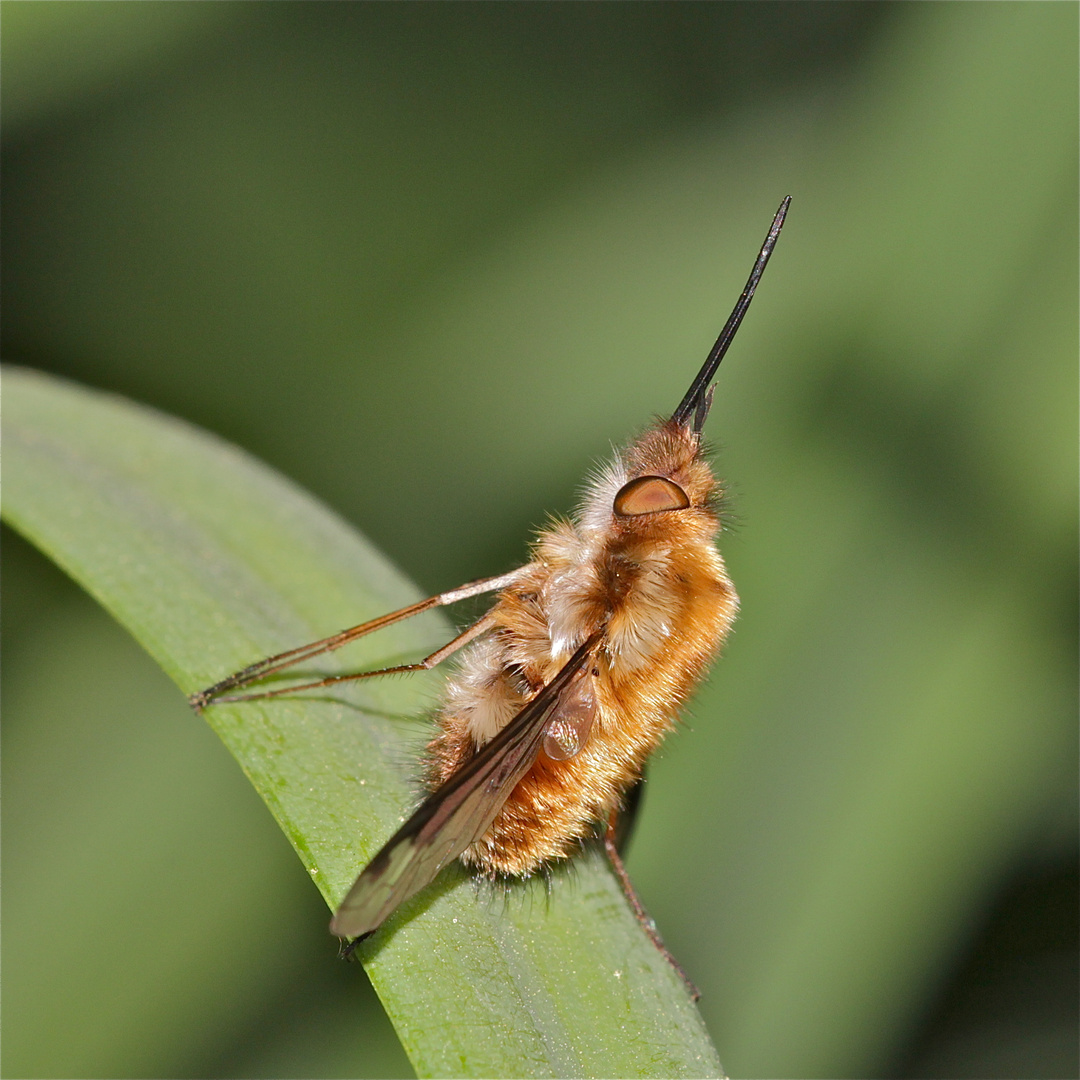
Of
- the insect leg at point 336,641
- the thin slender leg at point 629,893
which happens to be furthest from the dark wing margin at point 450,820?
the thin slender leg at point 629,893

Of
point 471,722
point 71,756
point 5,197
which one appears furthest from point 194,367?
point 471,722

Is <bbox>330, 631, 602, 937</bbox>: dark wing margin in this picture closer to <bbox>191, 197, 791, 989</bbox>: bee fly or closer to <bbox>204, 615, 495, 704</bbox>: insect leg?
<bbox>191, 197, 791, 989</bbox>: bee fly

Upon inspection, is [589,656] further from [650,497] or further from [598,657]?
[650,497]

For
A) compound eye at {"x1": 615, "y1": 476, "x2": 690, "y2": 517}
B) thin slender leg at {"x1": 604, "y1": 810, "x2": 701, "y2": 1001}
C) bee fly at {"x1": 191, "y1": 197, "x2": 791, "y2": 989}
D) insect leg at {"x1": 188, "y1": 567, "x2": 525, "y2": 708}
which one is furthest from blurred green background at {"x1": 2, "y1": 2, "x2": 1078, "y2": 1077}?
insect leg at {"x1": 188, "y1": 567, "x2": 525, "y2": 708}

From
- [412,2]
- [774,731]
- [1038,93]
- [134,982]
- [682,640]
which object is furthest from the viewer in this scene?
[412,2]

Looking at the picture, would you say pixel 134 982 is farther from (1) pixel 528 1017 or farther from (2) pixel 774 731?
(2) pixel 774 731

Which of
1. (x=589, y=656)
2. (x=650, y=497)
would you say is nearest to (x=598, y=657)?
(x=589, y=656)

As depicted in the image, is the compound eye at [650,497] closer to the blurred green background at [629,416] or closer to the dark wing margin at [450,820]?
the dark wing margin at [450,820]

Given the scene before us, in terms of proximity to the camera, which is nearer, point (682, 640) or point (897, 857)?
point (682, 640)
